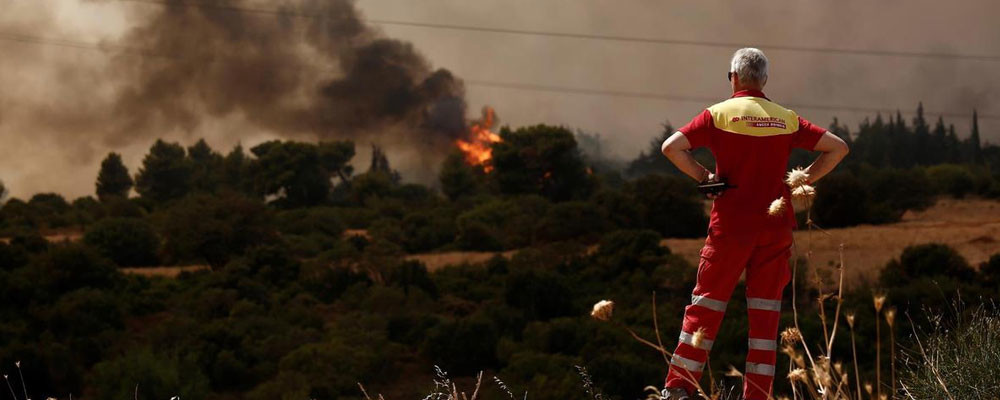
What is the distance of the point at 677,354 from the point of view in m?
6.30

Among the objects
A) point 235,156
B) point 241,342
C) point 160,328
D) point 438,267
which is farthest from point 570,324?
point 235,156

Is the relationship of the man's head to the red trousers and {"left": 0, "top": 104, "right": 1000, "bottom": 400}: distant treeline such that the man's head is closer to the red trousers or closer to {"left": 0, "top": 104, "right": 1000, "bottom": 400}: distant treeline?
the red trousers

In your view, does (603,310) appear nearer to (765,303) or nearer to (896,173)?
(765,303)

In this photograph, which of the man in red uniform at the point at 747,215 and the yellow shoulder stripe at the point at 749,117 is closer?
the man in red uniform at the point at 747,215

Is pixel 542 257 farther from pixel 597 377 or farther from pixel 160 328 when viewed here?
pixel 597 377

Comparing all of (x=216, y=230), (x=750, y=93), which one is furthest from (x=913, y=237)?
(x=750, y=93)

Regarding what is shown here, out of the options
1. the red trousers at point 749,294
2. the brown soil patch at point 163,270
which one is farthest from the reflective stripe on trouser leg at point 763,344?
the brown soil patch at point 163,270

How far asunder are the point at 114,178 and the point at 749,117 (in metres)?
105

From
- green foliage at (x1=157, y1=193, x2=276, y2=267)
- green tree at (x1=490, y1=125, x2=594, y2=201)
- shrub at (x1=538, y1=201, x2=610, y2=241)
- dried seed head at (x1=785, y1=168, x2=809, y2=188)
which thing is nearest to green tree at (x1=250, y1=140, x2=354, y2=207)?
green tree at (x1=490, y1=125, x2=594, y2=201)

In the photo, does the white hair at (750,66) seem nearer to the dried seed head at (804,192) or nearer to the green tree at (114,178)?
the dried seed head at (804,192)

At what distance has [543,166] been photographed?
93750 millimetres

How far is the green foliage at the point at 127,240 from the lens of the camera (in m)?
72.6

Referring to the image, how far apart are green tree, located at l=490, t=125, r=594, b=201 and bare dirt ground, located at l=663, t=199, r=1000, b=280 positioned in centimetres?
2262

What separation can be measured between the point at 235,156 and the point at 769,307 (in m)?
102
